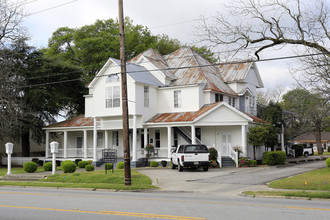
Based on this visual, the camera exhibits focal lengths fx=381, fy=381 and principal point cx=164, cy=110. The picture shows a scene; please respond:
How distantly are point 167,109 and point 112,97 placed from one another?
17.1 ft

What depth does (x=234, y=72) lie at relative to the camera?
1554 inches

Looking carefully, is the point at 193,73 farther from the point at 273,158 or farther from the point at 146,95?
the point at 273,158

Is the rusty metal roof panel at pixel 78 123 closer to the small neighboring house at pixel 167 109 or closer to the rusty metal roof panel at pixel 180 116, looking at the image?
the small neighboring house at pixel 167 109

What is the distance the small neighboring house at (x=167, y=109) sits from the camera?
31397 mm

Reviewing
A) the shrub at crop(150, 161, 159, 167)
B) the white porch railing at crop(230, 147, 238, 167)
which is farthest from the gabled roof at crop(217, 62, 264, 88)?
the shrub at crop(150, 161, 159, 167)

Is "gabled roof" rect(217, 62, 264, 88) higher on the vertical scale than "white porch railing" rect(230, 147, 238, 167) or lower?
Result: higher

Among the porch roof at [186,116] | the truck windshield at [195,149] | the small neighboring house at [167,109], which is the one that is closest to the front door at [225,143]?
the small neighboring house at [167,109]

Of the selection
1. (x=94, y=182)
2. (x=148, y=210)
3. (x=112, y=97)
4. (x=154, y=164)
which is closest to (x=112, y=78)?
(x=112, y=97)

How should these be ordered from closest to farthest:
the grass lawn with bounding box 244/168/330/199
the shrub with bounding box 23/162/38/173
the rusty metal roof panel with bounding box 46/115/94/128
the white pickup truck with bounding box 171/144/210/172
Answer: the grass lawn with bounding box 244/168/330/199
the white pickup truck with bounding box 171/144/210/172
the shrub with bounding box 23/162/38/173
the rusty metal roof panel with bounding box 46/115/94/128

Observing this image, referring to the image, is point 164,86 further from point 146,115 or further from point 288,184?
point 288,184

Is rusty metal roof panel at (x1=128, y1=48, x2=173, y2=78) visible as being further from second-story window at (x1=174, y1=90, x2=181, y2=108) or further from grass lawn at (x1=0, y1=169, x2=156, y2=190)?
grass lawn at (x1=0, y1=169, x2=156, y2=190)

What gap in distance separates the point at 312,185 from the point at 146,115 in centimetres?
1891

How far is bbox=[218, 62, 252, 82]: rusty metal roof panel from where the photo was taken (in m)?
38.7

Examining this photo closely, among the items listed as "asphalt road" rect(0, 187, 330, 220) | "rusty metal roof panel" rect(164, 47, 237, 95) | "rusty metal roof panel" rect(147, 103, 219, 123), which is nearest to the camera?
"asphalt road" rect(0, 187, 330, 220)
